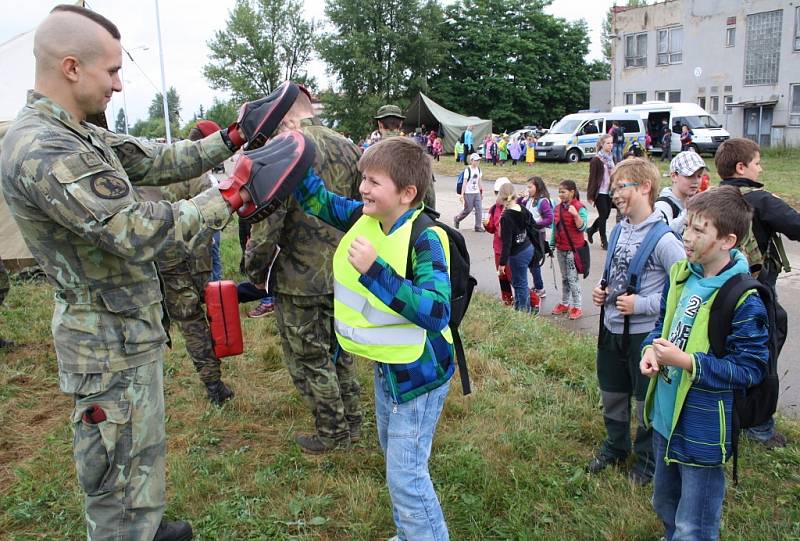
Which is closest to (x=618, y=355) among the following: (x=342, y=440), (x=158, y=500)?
(x=342, y=440)

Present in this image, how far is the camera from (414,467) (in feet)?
8.39

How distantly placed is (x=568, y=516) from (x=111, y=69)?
289 cm

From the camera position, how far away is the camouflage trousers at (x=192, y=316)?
15.0 feet

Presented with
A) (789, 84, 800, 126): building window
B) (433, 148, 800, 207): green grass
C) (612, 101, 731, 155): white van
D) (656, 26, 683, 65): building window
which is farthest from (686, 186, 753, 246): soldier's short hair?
(656, 26, 683, 65): building window

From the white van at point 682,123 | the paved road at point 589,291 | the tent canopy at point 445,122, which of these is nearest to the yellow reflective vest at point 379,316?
the paved road at point 589,291

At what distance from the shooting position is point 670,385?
2719 millimetres

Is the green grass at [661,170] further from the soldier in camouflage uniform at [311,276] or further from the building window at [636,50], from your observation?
the soldier in camouflage uniform at [311,276]

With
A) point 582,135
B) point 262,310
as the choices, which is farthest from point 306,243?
point 582,135

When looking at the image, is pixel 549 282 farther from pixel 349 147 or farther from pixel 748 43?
pixel 748 43

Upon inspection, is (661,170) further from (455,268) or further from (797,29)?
(455,268)

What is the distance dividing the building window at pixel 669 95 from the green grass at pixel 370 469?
33708 mm

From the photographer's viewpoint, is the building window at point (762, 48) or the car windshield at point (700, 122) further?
the building window at point (762, 48)

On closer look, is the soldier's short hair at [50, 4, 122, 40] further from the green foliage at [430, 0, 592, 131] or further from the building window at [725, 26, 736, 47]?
the green foliage at [430, 0, 592, 131]

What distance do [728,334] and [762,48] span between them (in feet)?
111
